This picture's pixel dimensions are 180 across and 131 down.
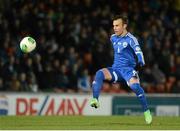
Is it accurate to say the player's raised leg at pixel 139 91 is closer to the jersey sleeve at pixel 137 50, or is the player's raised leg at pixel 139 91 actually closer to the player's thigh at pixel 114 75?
the player's thigh at pixel 114 75

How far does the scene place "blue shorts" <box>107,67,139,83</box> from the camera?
13.8 meters

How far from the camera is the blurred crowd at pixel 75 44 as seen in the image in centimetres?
2022

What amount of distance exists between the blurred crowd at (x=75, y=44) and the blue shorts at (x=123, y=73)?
5929 millimetres

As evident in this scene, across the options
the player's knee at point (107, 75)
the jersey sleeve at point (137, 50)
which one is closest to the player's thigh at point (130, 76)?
the player's knee at point (107, 75)

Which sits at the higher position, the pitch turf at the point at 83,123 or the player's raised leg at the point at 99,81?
the player's raised leg at the point at 99,81

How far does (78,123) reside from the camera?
1406cm

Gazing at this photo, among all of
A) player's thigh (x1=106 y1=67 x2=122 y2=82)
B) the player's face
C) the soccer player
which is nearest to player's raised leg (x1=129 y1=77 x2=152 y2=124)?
the soccer player

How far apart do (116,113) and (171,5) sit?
7231 millimetres

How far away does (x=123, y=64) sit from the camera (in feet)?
45.8

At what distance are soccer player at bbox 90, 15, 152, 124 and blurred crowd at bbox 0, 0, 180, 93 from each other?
5.93m

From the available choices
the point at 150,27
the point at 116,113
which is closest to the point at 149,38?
the point at 150,27

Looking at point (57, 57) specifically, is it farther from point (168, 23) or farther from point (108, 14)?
point (168, 23)

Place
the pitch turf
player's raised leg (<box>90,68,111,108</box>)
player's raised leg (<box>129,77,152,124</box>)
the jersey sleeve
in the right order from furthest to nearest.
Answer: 1. player's raised leg (<box>90,68,111,108</box>)
2. player's raised leg (<box>129,77,152,124</box>)
3. the jersey sleeve
4. the pitch turf

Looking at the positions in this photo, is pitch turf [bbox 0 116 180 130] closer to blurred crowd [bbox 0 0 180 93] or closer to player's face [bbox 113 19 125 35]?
player's face [bbox 113 19 125 35]
